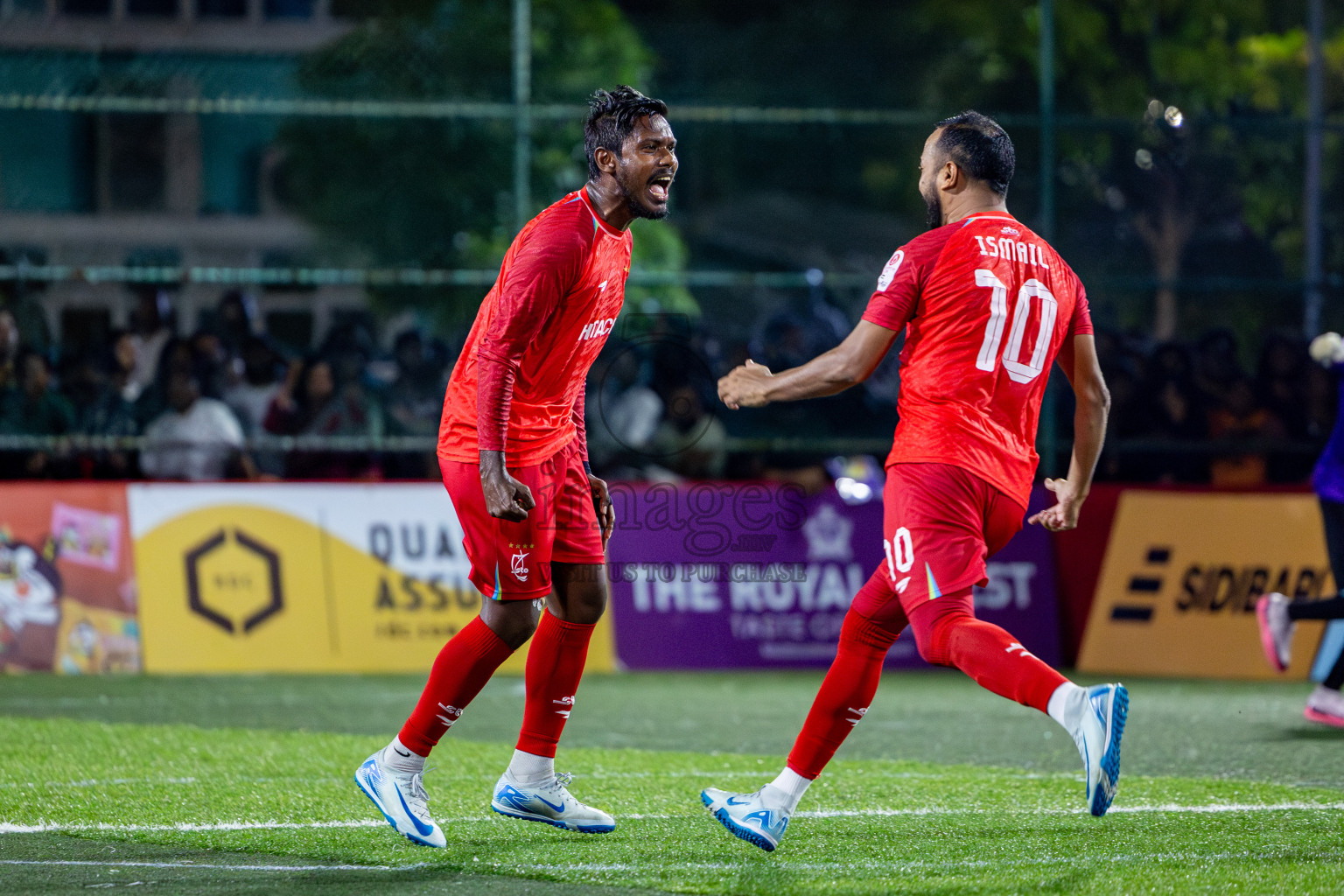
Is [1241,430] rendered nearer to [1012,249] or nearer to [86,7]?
[1012,249]

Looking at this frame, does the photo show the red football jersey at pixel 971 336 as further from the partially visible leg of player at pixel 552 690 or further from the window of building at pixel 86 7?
the window of building at pixel 86 7

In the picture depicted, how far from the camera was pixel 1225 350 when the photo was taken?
13.3 meters

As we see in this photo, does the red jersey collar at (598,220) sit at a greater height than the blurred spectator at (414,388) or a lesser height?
greater

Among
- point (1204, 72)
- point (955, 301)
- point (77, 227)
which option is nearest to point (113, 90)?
point (77, 227)

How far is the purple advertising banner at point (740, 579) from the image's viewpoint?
39.0ft

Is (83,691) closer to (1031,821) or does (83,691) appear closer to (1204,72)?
(1031,821)

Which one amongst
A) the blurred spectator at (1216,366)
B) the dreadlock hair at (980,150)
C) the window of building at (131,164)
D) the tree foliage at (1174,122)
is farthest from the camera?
the tree foliage at (1174,122)

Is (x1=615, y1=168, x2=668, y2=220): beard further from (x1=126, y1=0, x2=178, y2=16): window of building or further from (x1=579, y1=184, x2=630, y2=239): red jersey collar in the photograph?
(x1=126, y1=0, x2=178, y2=16): window of building

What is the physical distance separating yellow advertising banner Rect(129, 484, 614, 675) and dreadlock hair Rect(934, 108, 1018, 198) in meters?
6.95

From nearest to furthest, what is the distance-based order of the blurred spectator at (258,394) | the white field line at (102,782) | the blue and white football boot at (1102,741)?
the blue and white football boot at (1102,741) < the white field line at (102,782) < the blurred spectator at (258,394)

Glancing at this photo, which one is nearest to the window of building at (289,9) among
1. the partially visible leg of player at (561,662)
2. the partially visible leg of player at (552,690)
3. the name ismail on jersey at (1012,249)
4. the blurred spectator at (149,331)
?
the blurred spectator at (149,331)

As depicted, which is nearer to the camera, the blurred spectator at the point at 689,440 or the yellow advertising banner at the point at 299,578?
the yellow advertising banner at the point at 299,578

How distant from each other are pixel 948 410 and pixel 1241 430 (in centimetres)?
892

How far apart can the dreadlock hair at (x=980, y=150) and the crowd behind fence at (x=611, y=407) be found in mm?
7492
